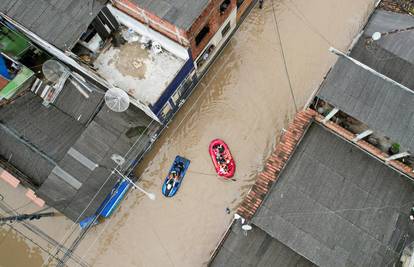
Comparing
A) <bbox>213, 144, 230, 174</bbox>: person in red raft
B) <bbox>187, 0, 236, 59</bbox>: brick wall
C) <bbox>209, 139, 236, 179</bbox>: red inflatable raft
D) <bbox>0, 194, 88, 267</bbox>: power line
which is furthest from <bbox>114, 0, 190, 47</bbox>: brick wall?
<bbox>0, 194, 88, 267</bbox>: power line

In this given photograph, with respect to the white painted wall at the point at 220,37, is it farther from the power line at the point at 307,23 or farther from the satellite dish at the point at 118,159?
the satellite dish at the point at 118,159

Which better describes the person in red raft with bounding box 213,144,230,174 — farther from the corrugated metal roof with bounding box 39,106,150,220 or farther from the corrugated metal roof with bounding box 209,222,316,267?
the corrugated metal roof with bounding box 39,106,150,220

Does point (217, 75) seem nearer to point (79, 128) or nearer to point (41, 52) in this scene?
point (79, 128)

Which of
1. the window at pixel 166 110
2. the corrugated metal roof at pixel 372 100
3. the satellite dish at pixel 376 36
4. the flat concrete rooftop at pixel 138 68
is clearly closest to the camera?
the corrugated metal roof at pixel 372 100

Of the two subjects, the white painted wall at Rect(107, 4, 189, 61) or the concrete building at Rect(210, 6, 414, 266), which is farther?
the white painted wall at Rect(107, 4, 189, 61)

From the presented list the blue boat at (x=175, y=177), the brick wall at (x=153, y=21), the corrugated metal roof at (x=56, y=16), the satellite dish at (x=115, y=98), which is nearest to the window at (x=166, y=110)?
the satellite dish at (x=115, y=98)

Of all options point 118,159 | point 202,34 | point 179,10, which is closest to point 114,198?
point 118,159

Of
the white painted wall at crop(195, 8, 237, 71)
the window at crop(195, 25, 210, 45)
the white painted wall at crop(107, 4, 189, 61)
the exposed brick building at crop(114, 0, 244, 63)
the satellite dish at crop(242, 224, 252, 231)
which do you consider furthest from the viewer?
the white painted wall at crop(195, 8, 237, 71)
